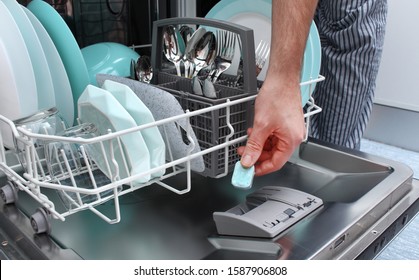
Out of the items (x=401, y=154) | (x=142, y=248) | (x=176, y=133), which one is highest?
(x=176, y=133)

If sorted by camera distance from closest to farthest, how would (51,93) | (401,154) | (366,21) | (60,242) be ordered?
(60,242)
(51,93)
(366,21)
(401,154)

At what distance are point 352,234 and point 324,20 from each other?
65cm

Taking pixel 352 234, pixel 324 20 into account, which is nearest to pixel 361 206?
pixel 352 234

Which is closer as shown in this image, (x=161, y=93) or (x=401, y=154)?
(x=161, y=93)

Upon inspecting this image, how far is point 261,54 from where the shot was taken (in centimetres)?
74

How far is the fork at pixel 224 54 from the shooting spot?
0.69 meters

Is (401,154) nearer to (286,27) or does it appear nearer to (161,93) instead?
(286,27)

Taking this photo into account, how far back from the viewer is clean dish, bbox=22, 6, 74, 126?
63cm

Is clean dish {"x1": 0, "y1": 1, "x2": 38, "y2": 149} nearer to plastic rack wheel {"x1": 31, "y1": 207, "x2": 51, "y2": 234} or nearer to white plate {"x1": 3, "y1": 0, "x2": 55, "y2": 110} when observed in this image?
white plate {"x1": 3, "y1": 0, "x2": 55, "y2": 110}

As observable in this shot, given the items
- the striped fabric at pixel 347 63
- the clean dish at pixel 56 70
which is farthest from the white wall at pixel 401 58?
the clean dish at pixel 56 70

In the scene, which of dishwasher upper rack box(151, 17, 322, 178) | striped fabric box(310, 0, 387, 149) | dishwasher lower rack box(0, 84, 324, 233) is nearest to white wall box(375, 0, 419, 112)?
striped fabric box(310, 0, 387, 149)

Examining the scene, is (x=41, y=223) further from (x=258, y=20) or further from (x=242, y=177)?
(x=258, y=20)

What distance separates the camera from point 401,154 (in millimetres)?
1828

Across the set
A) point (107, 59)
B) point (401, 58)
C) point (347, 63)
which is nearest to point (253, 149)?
point (107, 59)
